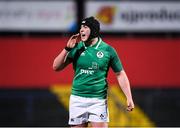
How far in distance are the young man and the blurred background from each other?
5.03m

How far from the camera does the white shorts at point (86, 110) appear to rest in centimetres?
644

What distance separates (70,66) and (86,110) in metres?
5.66

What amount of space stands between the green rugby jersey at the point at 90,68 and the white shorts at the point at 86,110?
6 cm

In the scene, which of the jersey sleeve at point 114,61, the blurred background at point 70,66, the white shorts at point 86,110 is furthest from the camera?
the blurred background at point 70,66

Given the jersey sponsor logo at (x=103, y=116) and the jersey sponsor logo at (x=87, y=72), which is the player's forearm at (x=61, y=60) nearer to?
the jersey sponsor logo at (x=87, y=72)

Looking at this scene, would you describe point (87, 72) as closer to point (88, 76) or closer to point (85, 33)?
point (88, 76)

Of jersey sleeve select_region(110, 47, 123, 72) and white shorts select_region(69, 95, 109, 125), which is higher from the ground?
jersey sleeve select_region(110, 47, 123, 72)

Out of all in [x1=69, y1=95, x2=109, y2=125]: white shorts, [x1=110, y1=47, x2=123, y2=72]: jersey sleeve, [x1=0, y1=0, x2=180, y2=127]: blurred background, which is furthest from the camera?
[x1=0, y1=0, x2=180, y2=127]: blurred background

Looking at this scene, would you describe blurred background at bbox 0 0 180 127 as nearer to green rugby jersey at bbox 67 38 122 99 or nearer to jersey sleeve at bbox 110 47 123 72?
jersey sleeve at bbox 110 47 123 72

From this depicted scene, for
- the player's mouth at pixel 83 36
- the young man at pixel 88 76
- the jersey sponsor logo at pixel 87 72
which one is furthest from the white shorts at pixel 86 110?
the player's mouth at pixel 83 36

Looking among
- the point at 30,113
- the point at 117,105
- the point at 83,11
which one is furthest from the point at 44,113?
the point at 83,11

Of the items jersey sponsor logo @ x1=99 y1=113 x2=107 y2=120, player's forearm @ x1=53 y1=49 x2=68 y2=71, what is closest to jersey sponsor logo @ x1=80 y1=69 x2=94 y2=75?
player's forearm @ x1=53 y1=49 x2=68 y2=71

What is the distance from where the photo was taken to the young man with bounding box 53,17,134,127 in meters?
6.45

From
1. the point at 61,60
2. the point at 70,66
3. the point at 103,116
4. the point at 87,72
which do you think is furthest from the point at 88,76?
the point at 70,66
